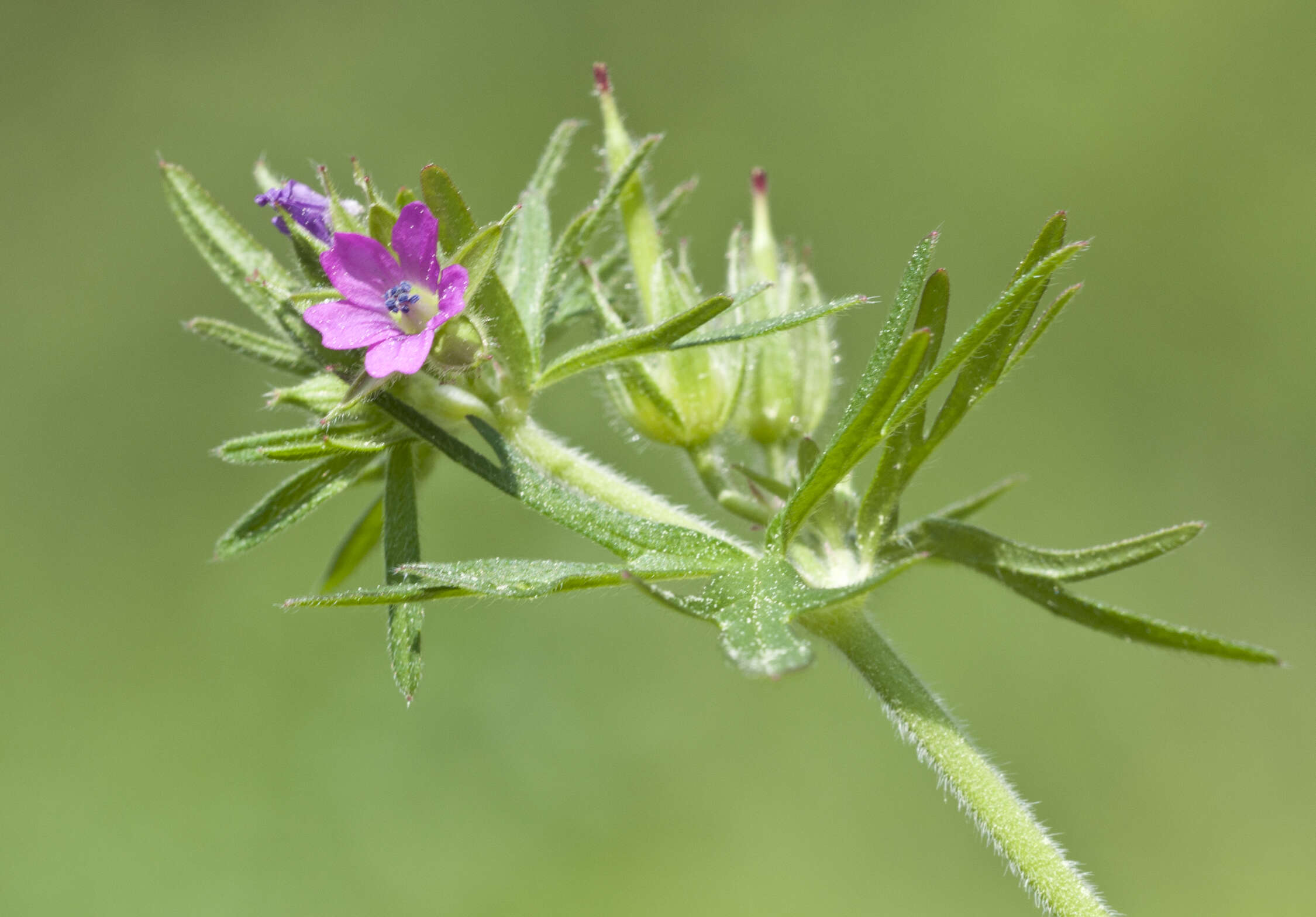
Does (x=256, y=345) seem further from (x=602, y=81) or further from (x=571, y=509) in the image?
(x=602, y=81)

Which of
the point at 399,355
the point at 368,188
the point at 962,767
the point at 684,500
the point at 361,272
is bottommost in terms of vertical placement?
the point at 684,500

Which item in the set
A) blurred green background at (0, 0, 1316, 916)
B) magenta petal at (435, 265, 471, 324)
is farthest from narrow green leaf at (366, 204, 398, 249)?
blurred green background at (0, 0, 1316, 916)

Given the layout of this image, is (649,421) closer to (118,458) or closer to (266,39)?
(118,458)

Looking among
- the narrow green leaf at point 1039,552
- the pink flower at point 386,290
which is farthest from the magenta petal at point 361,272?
the narrow green leaf at point 1039,552

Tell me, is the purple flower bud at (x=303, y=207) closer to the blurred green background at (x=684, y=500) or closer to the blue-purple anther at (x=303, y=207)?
the blue-purple anther at (x=303, y=207)

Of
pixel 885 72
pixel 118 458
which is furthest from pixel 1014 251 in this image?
pixel 118 458

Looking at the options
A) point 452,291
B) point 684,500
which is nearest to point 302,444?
point 452,291

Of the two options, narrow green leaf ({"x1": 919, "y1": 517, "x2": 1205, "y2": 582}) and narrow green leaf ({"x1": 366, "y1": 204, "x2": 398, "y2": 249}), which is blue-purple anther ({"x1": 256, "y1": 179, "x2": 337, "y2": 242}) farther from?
narrow green leaf ({"x1": 919, "y1": 517, "x2": 1205, "y2": 582})
